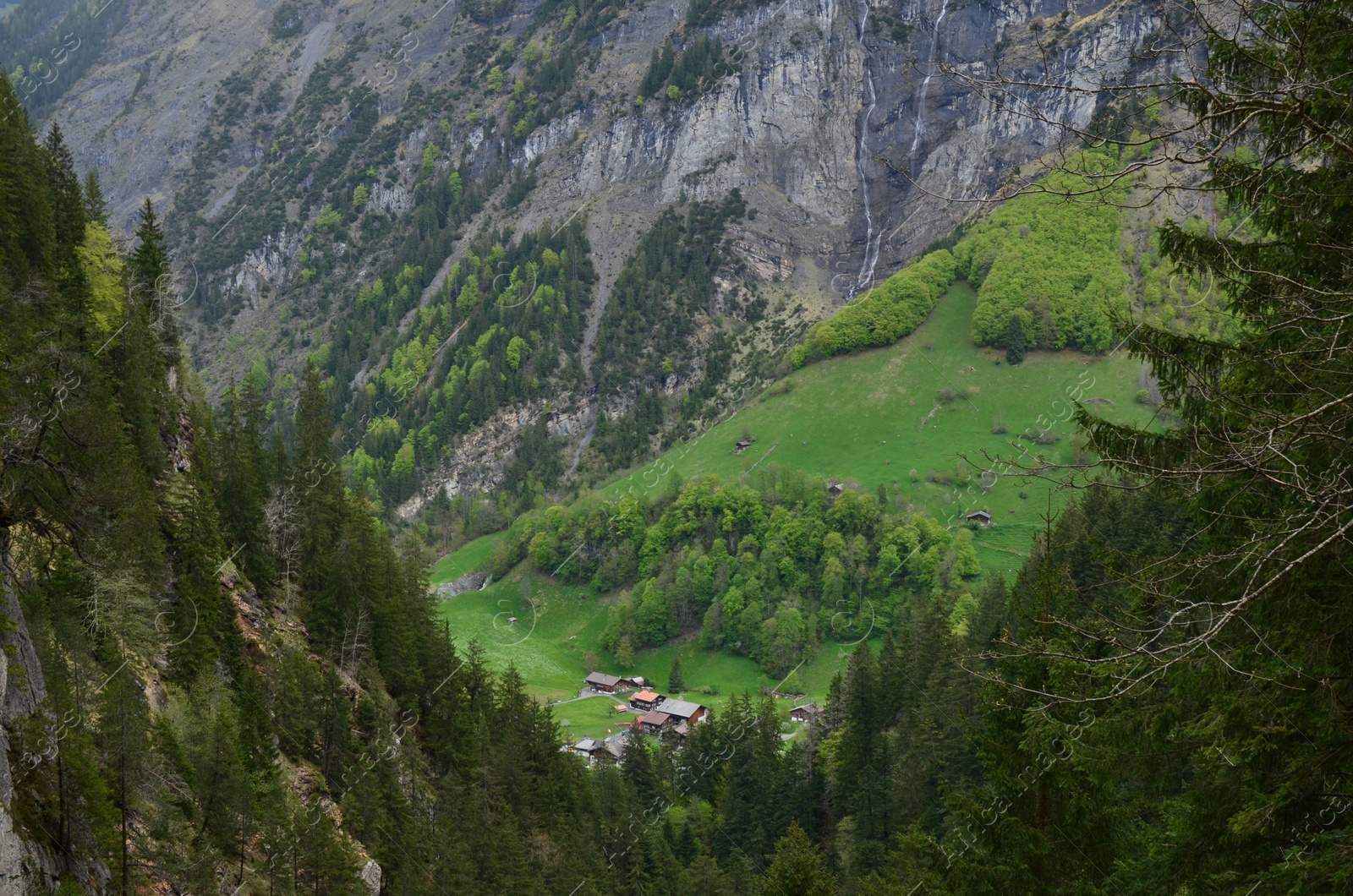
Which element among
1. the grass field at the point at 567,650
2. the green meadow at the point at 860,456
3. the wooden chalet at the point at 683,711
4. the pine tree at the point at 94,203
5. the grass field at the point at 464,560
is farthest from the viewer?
the grass field at the point at 464,560

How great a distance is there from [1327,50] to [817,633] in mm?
132194

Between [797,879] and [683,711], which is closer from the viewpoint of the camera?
[797,879]

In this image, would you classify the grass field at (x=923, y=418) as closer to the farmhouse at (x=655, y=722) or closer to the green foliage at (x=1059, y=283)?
the green foliage at (x=1059, y=283)

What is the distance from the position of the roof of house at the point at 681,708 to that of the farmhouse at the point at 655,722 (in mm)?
1057

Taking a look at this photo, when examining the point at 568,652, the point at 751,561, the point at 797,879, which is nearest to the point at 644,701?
the point at 568,652

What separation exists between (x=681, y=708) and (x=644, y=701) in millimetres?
6963

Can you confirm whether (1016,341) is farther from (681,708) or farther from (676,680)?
(681,708)

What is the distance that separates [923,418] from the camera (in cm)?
17162

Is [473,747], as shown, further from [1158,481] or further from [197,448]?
[1158,481]

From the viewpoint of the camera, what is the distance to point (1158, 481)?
1115 centimetres

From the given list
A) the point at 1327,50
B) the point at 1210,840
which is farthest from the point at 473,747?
the point at 1327,50

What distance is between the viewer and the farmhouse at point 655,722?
113188 millimetres

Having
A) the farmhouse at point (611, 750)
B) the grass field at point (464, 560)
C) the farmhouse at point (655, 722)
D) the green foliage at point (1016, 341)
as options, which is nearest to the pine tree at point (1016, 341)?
the green foliage at point (1016, 341)

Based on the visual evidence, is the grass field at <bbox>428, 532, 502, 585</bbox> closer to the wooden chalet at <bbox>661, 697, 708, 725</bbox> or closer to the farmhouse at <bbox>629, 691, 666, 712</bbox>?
the farmhouse at <bbox>629, 691, 666, 712</bbox>
